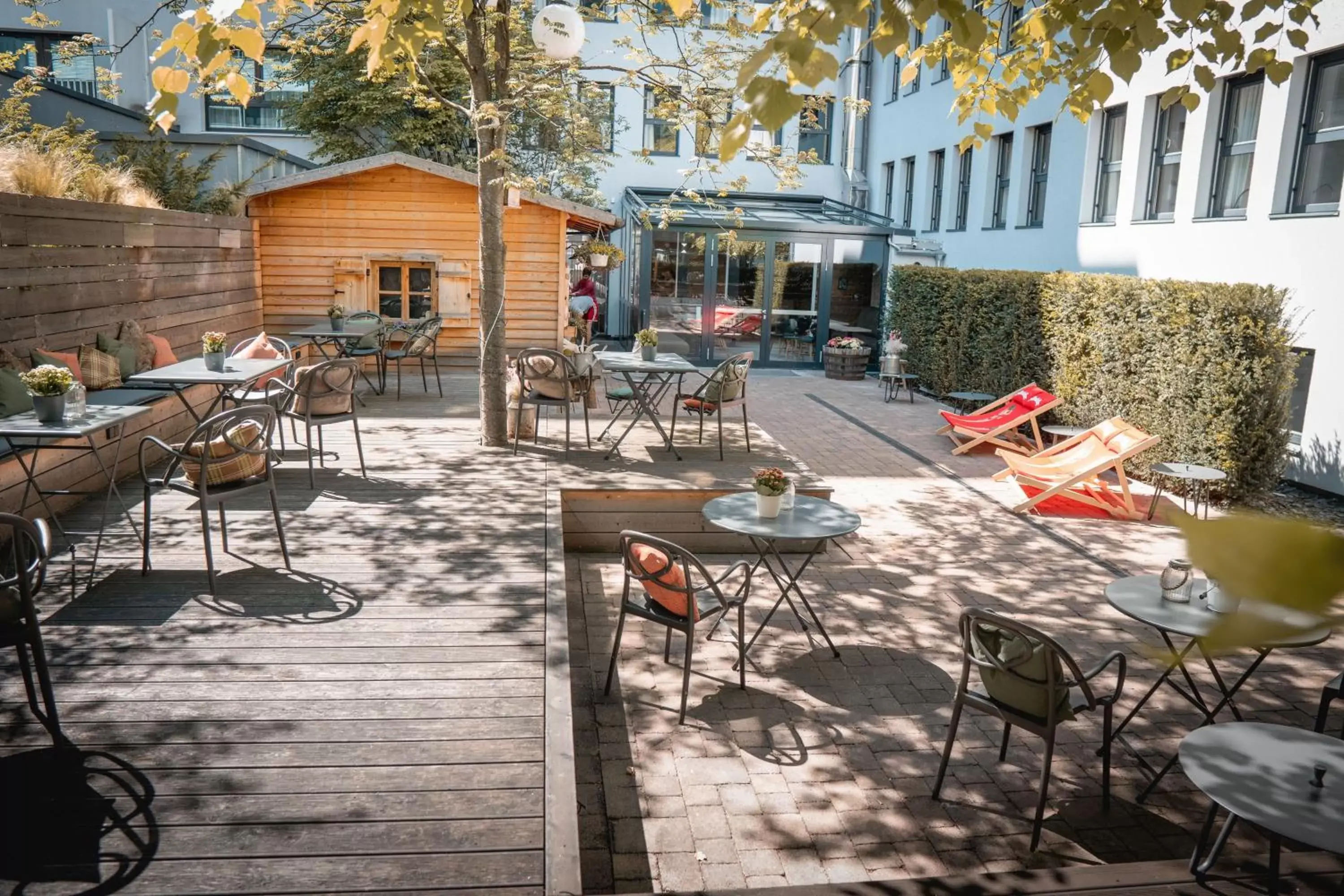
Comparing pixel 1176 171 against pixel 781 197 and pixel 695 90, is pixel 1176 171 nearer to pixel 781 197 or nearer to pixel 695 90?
pixel 695 90

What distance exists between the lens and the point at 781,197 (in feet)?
75.3

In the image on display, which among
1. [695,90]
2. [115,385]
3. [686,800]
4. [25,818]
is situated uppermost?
[695,90]

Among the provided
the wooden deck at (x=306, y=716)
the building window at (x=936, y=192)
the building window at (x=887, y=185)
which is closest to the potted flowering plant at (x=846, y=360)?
the building window at (x=936, y=192)

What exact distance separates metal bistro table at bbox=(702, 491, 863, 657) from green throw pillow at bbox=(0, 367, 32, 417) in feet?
13.9

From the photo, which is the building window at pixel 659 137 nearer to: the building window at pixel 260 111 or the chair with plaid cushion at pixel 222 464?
the building window at pixel 260 111

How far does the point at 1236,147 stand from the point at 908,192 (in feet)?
33.9

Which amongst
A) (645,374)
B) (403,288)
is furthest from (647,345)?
(403,288)

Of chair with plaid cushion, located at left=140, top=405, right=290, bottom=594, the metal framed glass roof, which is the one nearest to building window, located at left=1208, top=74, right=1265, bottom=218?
the metal framed glass roof

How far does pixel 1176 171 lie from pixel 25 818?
13547 mm

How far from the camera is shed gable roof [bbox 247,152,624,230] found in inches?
535

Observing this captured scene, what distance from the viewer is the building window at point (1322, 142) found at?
33.2 ft

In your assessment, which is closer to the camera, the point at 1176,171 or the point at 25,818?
the point at 25,818

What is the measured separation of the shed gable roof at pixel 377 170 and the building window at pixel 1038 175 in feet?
23.3

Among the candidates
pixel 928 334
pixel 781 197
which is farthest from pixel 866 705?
pixel 781 197
